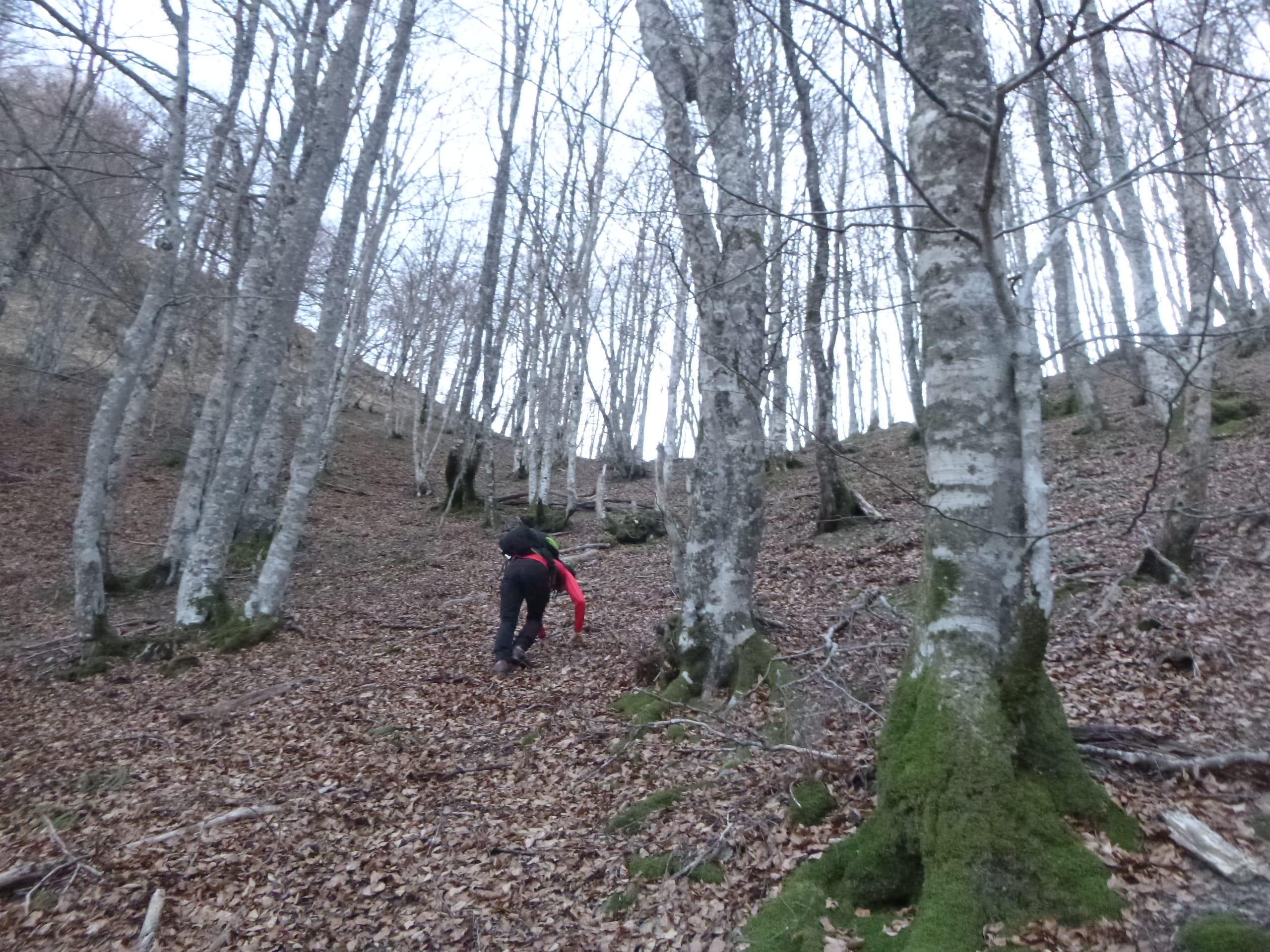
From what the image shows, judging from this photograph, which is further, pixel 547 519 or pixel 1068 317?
pixel 547 519

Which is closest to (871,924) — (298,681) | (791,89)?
(298,681)

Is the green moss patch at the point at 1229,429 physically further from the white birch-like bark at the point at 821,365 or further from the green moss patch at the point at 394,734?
the green moss patch at the point at 394,734

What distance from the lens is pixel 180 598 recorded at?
9.73 metres

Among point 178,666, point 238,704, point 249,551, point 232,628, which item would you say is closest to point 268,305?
point 232,628

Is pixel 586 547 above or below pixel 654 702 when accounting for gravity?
above

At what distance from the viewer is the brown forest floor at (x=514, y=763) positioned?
3762mm

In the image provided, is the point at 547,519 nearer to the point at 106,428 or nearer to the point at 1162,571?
the point at 106,428

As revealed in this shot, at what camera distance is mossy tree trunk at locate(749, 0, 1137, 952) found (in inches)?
118

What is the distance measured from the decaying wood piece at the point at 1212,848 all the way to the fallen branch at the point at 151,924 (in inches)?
189

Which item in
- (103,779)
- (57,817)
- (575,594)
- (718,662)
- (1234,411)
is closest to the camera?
(57,817)

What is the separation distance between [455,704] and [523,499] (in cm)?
1376

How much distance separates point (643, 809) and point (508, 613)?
3.43 metres

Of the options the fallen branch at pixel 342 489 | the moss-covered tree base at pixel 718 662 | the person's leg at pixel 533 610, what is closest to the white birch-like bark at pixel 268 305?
the person's leg at pixel 533 610

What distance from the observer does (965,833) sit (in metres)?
2.98
